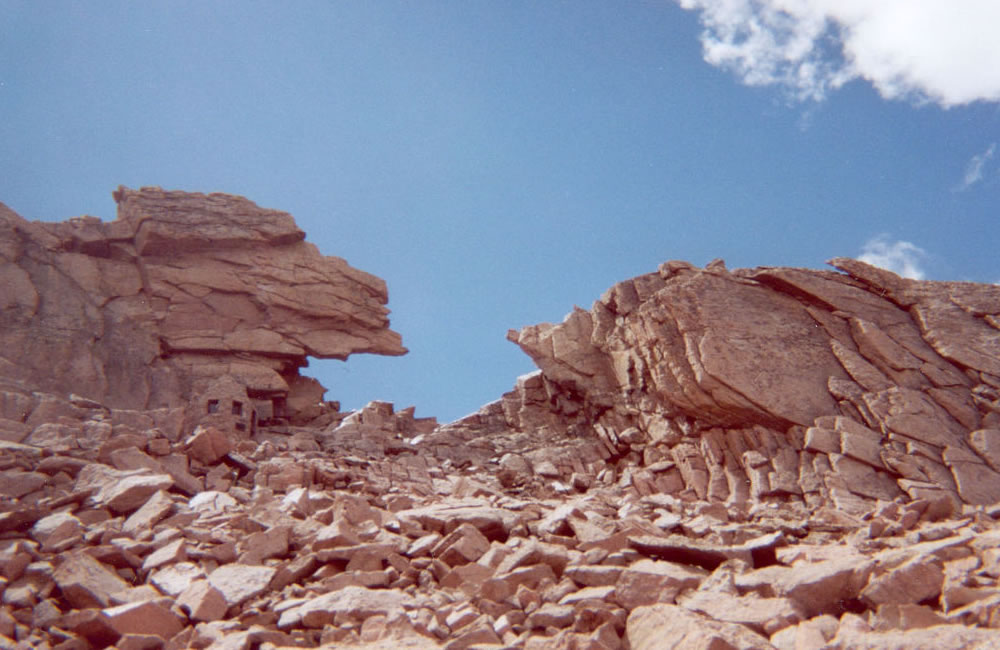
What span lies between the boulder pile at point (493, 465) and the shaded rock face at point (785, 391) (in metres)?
0.09

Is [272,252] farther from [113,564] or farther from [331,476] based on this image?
[113,564]

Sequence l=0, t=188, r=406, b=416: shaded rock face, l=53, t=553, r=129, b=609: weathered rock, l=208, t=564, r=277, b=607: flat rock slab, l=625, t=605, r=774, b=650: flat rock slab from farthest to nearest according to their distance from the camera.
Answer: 1. l=0, t=188, r=406, b=416: shaded rock face
2. l=208, t=564, r=277, b=607: flat rock slab
3. l=53, t=553, r=129, b=609: weathered rock
4. l=625, t=605, r=774, b=650: flat rock slab

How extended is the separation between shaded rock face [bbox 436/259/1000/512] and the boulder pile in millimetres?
91

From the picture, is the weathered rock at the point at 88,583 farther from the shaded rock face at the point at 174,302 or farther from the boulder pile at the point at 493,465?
the shaded rock face at the point at 174,302

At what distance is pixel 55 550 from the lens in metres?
6.90

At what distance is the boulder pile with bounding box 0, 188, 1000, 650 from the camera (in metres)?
5.04

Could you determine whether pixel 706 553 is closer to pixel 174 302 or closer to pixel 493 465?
pixel 493 465

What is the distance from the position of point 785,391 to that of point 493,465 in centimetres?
1008

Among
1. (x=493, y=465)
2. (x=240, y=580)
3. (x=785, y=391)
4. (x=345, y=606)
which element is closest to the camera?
(x=345, y=606)

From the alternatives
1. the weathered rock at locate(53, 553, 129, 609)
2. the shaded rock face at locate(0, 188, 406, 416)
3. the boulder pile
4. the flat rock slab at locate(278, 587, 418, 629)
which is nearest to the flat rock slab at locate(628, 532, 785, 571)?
the boulder pile

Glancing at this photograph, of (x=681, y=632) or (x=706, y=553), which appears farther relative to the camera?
(x=706, y=553)

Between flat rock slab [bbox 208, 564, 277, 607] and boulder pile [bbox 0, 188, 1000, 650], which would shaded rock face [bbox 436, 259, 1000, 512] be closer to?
boulder pile [bbox 0, 188, 1000, 650]

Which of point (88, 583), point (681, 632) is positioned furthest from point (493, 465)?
point (681, 632)

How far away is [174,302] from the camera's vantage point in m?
26.8
